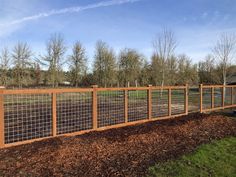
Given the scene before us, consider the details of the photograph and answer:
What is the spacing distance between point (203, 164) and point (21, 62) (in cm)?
2589

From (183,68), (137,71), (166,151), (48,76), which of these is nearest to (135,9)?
(166,151)

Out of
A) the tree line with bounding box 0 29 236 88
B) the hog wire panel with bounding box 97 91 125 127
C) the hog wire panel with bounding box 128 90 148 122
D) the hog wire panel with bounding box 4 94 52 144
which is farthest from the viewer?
the tree line with bounding box 0 29 236 88

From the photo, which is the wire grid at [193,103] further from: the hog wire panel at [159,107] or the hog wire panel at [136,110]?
the hog wire panel at [136,110]

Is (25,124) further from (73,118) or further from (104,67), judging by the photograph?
(104,67)

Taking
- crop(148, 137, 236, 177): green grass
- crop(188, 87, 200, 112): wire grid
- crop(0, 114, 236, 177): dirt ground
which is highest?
crop(188, 87, 200, 112): wire grid

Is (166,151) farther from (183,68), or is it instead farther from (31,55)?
(183,68)

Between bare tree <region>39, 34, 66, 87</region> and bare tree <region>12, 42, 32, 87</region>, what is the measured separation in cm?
205

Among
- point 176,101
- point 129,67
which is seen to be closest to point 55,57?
point 129,67

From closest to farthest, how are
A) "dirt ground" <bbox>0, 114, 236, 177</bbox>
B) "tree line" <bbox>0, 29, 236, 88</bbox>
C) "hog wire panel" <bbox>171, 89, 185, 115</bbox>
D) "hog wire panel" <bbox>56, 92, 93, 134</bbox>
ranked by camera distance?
"dirt ground" <bbox>0, 114, 236, 177</bbox>
"hog wire panel" <bbox>56, 92, 93, 134</bbox>
"hog wire panel" <bbox>171, 89, 185, 115</bbox>
"tree line" <bbox>0, 29, 236, 88</bbox>

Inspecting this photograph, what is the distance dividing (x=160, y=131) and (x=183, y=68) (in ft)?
120

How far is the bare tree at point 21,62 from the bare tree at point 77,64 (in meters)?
5.87

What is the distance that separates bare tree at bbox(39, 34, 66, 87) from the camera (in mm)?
26516

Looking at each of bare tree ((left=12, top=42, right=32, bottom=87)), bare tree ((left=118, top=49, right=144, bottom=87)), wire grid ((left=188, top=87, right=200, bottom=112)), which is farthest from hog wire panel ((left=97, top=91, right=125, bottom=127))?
bare tree ((left=118, top=49, right=144, bottom=87))

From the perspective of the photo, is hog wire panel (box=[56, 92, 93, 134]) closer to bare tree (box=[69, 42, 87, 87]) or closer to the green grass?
the green grass
